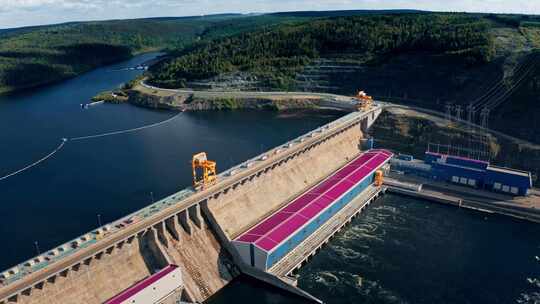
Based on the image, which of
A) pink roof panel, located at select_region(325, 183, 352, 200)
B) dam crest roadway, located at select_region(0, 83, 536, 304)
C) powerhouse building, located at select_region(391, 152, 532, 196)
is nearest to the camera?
dam crest roadway, located at select_region(0, 83, 536, 304)

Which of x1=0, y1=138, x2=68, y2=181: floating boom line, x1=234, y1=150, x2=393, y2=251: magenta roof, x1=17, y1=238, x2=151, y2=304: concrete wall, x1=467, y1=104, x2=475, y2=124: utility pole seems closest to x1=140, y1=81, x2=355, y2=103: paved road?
x1=467, y1=104, x2=475, y2=124: utility pole

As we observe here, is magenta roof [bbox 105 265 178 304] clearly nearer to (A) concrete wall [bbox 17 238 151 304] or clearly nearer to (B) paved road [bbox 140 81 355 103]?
(A) concrete wall [bbox 17 238 151 304]

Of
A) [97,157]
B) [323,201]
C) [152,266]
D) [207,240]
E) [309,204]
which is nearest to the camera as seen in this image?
[152,266]

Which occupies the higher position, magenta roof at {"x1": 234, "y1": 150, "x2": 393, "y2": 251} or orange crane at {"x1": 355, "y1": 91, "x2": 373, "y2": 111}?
orange crane at {"x1": 355, "y1": 91, "x2": 373, "y2": 111}

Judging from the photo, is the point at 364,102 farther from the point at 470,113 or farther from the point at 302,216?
the point at 302,216

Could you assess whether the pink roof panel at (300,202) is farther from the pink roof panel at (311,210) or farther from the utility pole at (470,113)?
the utility pole at (470,113)

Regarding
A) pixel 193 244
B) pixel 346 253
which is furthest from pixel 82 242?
pixel 346 253

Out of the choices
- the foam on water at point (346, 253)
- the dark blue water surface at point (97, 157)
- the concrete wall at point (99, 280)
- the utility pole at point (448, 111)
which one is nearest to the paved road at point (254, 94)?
the dark blue water surface at point (97, 157)
